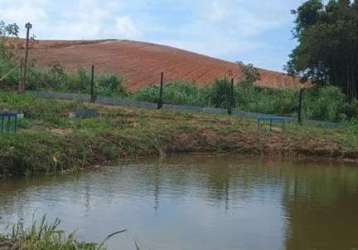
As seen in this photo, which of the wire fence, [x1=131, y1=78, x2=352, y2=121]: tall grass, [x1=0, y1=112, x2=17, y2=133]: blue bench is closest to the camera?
[x1=0, y1=112, x2=17, y2=133]: blue bench

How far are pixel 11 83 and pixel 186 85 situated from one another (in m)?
7.43

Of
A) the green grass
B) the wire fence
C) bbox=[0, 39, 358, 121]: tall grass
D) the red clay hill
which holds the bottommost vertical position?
the green grass

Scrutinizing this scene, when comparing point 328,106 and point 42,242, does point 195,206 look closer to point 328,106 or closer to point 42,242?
point 42,242

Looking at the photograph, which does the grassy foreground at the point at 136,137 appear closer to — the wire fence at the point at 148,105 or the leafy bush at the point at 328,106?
the wire fence at the point at 148,105

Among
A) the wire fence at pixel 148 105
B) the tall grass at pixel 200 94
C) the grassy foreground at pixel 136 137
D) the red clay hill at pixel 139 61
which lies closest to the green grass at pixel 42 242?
the grassy foreground at pixel 136 137

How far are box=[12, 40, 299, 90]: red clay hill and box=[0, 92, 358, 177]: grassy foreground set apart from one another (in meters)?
11.2

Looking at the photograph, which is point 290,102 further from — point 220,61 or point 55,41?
point 55,41

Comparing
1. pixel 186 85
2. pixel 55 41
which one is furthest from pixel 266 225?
pixel 55 41

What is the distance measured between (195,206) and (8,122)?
567 cm

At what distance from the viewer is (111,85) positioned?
27.6 metres

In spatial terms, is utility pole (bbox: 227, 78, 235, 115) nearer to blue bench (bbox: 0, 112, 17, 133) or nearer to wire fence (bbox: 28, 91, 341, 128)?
wire fence (bbox: 28, 91, 341, 128)

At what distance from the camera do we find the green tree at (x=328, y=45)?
2709cm

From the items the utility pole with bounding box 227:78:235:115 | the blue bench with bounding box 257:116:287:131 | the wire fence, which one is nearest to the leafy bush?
the wire fence

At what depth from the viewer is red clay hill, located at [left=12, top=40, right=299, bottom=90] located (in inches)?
1404
